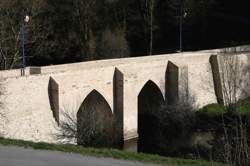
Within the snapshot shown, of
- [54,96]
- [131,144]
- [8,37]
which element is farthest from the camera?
[8,37]

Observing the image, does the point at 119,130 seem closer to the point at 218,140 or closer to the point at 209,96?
the point at 218,140

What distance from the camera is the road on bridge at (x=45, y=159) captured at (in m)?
9.66

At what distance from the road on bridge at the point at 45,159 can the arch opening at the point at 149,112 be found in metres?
17.8

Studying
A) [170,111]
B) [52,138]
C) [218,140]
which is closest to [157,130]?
[170,111]

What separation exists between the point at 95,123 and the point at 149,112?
24.8 ft

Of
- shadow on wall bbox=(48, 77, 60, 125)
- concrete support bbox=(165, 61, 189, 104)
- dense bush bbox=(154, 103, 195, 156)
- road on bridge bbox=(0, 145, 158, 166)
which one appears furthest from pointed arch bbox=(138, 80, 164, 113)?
road on bridge bbox=(0, 145, 158, 166)

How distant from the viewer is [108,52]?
4147cm

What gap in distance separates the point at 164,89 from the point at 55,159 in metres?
22.4

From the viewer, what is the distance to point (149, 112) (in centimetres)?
3328

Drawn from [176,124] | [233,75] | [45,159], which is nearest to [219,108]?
[233,75]

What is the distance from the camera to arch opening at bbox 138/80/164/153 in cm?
2959

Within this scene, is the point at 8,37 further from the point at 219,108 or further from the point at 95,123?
the point at 219,108

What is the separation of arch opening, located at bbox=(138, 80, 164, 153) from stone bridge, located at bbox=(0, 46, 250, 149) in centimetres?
6

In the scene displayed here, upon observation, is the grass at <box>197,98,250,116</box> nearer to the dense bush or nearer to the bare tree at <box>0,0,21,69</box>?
the dense bush
